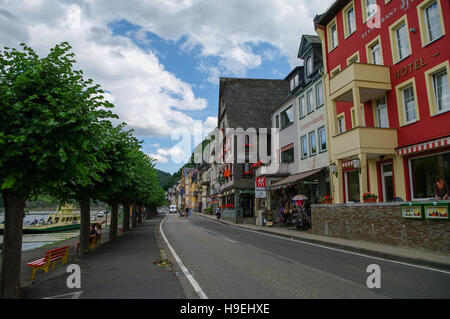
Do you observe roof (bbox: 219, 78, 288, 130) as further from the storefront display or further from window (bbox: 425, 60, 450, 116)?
the storefront display

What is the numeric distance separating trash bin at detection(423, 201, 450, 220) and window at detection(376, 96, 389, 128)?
685cm

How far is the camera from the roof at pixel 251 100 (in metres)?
43.9

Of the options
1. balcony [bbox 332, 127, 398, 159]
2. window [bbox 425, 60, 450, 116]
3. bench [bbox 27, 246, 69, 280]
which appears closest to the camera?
bench [bbox 27, 246, 69, 280]

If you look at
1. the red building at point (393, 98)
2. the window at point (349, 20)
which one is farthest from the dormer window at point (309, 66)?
the window at point (349, 20)

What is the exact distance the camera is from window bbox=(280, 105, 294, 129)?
28545 millimetres

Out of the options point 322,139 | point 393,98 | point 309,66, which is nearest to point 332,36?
point 309,66

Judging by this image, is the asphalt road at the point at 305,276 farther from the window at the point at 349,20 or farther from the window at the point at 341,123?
the window at the point at 349,20

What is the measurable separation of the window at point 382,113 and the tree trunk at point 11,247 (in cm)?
1631

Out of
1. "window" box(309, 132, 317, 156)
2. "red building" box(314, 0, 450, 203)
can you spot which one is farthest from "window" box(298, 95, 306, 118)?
"red building" box(314, 0, 450, 203)

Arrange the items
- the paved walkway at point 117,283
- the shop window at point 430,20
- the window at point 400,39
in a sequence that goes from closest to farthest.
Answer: the paved walkway at point 117,283 < the shop window at point 430,20 < the window at point 400,39

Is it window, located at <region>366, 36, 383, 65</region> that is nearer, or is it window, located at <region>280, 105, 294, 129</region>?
window, located at <region>366, 36, 383, 65</region>

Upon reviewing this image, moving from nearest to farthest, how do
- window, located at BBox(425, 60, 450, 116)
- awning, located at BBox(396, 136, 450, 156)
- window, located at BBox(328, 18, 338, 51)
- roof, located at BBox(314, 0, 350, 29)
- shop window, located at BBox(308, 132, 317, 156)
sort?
awning, located at BBox(396, 136, 450, 156)
window, located at BBox(425, 60, 450, 116)
roof, located at BBox(314, 0, 350, 29)
window, located at BBox(328, 18, 338, 51)
shop window, located at BBox(308, 132, 317, 156)

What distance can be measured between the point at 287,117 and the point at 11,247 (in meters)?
25.4
